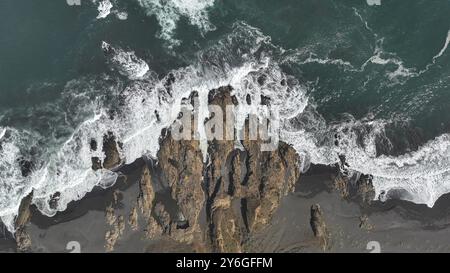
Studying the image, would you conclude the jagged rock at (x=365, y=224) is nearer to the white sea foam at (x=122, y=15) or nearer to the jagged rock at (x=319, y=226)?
the jagged rock at (x=319, y=226)

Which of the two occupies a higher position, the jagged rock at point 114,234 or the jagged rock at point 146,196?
the jagged rock at point 146,196

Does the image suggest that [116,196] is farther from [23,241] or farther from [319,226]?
[319,226]

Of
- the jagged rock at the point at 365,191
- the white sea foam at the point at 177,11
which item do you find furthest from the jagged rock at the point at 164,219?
the jagged rock at the point at 365,191

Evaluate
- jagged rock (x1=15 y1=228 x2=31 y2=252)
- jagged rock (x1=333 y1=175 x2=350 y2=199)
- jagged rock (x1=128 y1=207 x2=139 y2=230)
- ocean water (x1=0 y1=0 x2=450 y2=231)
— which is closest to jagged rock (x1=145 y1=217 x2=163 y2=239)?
jagged rock (x1=128 y1=207 x2=139 y2=230)

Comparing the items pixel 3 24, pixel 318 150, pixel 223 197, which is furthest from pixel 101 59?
pixel 318 150

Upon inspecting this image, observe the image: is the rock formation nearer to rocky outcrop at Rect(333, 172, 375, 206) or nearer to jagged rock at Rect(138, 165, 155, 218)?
rocky outcrop at Rect(333, 172, 375, 206)

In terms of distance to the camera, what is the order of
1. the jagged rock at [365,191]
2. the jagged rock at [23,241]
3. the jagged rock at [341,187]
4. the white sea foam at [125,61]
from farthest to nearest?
1. the white sea foam at [125,61]
2. the jagged rock at [365,191]
3. the jagged rock at [341,187]
4. the jagged rock at [23,241]
